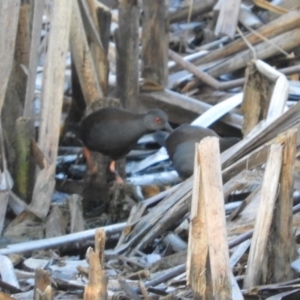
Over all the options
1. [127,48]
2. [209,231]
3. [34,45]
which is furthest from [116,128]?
[209,231]

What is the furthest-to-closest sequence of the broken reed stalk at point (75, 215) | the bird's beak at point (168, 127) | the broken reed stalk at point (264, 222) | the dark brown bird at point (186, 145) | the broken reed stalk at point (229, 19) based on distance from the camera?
the broken reed stalk at point (229, 19), the bird's beak at point (168, 127), the dark brown bird at point (186, 145), the broken reed stalk at point (75, 215), the broken reed stalk at point (264, 222)

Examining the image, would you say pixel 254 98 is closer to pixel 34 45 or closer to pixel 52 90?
pixel 52 90

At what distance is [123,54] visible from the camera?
6.44m

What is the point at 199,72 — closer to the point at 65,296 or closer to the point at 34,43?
the point at 34,43

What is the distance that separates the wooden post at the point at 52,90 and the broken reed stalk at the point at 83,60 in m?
0.26

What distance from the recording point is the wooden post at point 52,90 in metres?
4.93

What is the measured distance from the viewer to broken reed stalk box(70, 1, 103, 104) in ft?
17.7

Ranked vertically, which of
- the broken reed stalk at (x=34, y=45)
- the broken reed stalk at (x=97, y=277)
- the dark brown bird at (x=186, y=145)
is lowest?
the dark brown bird at (x=186, y=145)

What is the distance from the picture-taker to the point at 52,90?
493 cm

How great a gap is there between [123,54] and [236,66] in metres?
1.61

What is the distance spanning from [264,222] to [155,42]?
4.32 meters

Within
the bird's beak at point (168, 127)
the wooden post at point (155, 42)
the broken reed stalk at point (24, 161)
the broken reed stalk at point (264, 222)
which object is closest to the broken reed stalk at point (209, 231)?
the broken reed stalk at point (264, 222)

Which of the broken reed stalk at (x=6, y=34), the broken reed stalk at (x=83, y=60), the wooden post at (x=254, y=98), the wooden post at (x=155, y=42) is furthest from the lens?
the wooden post at (x=155, y=42)

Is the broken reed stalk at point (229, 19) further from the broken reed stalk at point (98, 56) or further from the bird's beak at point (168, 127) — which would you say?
the broken reed stalk at point (98, 56)
